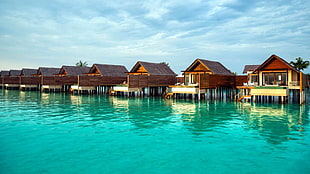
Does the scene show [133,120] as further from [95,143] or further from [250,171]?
[250,171]

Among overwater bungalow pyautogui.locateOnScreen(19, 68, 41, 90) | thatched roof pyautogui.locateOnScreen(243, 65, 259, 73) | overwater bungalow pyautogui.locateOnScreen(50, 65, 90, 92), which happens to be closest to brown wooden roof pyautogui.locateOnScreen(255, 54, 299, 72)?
thatched roof pyautogui.locateOnScreen(243, 65, 259, 73)

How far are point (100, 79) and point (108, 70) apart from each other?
2541mm

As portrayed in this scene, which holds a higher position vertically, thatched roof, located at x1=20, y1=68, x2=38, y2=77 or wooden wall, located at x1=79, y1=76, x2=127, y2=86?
thatched roof, located at x1=20, y1=68, x2=38, y2=77

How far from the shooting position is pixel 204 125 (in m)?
12.0

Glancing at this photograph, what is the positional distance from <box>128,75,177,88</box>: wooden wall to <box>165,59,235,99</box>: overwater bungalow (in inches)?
127

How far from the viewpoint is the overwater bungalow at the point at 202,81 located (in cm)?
2477

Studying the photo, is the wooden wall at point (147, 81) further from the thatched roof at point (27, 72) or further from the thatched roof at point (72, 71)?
the thatched roof at point (27, 72)

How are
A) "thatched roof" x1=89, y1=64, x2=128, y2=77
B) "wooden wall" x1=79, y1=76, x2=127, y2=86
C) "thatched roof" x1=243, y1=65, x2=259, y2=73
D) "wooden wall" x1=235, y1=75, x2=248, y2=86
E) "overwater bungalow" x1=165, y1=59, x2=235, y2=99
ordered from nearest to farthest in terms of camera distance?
"overwater bungalow" x1=165, y1=59, x2=235, y2=99, "wooden wall" x1=235, y1=75, x2=248, y2=86, "wooden wall" x1=79, y1=76, x2=127, y2=86, "thatched roof" x1=89, y1=64, x2=128, y2=77, "thatched roof" x1=243, y1=65, x2=259, y2=73

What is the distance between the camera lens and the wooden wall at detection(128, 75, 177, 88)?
29069 mm

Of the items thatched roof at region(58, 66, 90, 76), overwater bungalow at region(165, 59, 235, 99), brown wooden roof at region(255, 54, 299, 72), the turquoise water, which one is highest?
thatched roof at region(58, 66, 90, 76)

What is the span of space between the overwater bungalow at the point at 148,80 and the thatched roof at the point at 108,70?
13.5 feet

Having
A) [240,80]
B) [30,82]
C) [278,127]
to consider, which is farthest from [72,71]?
[278,127]

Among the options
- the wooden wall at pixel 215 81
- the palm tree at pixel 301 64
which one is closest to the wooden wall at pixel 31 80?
the wooden wall at pixel 215 81

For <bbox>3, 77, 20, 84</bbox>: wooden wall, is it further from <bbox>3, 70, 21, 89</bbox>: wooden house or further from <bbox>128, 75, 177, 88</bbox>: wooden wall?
<bbox>128, 75, 177, 88</bbox>: wooden wall
